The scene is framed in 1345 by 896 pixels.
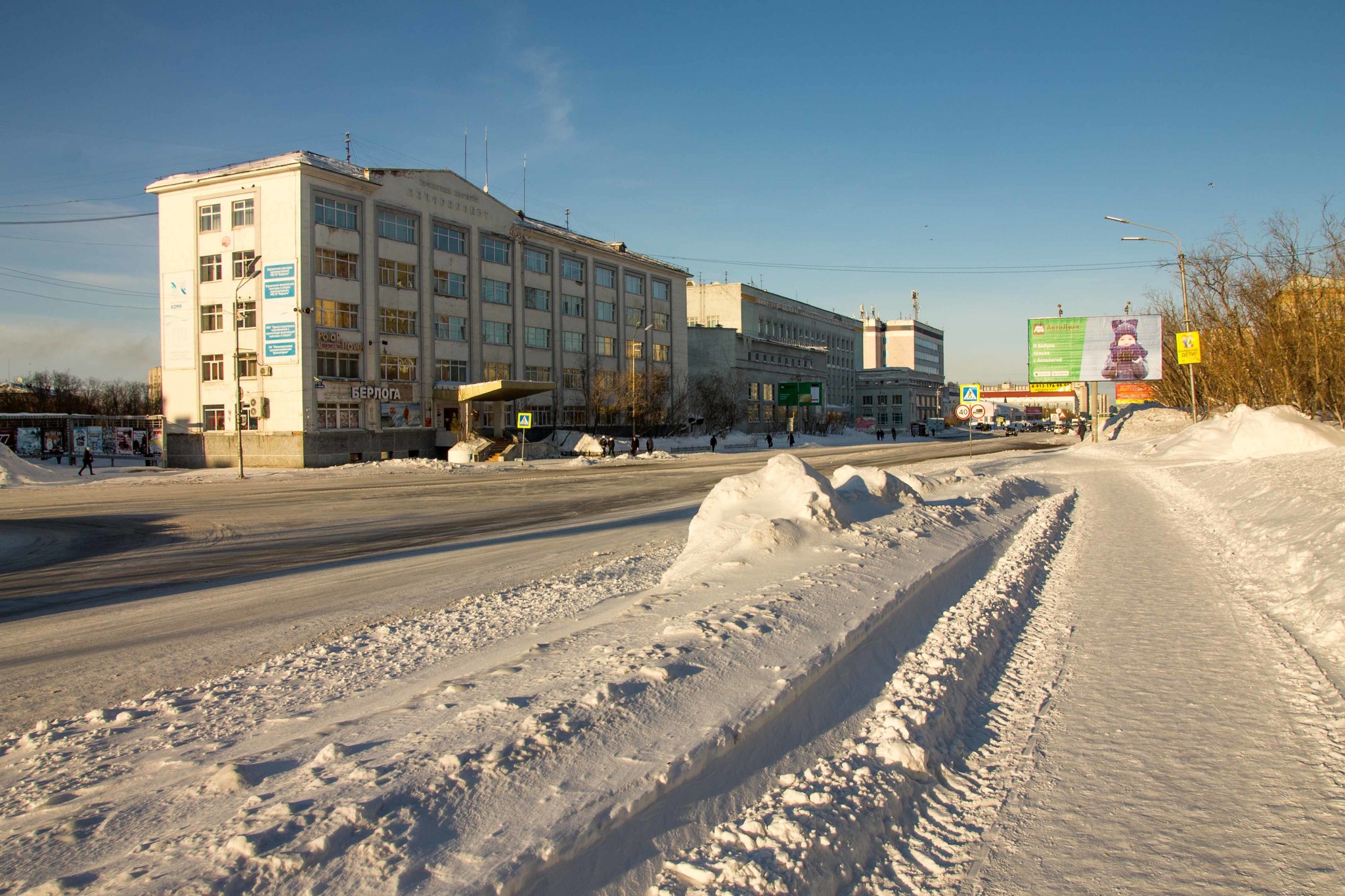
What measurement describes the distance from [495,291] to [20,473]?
98.1 ft

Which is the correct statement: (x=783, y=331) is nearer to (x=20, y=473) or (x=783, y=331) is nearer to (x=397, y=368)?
(x=397, y=368)

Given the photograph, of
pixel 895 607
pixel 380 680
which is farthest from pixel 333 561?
pixel 895 607

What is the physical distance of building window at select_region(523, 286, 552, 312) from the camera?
58.7m

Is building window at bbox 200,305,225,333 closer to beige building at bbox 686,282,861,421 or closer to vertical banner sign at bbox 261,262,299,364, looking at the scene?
vertical banner sign at bbox 261,262,299,364

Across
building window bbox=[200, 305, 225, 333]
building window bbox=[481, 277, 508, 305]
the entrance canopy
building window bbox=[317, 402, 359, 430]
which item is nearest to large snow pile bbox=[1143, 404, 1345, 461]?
the entrance canopy

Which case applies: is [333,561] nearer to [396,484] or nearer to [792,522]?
[792,522]

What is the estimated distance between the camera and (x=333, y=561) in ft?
37.2

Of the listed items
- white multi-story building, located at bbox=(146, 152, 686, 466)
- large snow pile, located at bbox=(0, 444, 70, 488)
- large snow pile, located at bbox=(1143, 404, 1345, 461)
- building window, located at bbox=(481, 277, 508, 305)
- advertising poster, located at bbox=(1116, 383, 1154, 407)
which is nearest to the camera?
large snow pile, located at bbox=(1143, 404, 1345, 461)

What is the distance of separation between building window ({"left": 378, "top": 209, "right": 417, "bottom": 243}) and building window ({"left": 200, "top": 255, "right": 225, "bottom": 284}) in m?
8.75

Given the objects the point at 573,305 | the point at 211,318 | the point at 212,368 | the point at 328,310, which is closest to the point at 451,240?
the point at 328,310

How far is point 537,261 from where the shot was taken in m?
59.7

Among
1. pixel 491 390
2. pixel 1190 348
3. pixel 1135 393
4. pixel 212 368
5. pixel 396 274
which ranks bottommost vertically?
pixel 491 390

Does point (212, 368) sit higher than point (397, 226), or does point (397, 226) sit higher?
point (397, 226)

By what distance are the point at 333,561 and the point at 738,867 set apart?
31.3 feet
